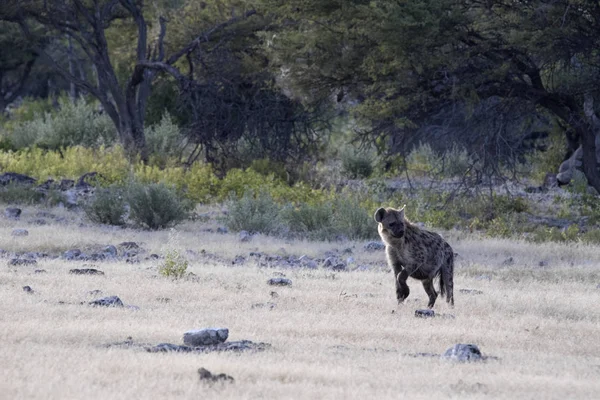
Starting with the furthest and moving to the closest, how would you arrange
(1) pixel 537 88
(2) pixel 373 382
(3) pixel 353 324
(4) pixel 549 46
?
(1) pixel 537 88, (4) pixel 549 46, (3) pixel 353 324, (2) pixel 373 382

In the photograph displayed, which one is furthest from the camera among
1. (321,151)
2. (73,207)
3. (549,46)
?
(321,151)

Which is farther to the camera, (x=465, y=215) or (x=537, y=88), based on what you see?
(x=465, y=215)

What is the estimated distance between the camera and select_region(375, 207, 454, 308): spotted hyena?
1046cm

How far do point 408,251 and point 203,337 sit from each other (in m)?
3.16

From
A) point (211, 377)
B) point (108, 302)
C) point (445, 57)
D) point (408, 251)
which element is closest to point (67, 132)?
point (445, 57)

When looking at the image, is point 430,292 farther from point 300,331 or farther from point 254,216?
point 254,216

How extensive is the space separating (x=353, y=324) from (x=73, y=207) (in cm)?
1256

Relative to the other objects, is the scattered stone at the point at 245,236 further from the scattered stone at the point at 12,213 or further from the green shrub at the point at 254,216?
the scattered stone at the point at 12,213

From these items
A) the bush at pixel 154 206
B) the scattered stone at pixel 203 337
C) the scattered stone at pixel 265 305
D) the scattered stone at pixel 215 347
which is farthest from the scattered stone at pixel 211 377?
the bush at pixel 154 206

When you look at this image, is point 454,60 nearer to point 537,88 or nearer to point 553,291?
point 537,88

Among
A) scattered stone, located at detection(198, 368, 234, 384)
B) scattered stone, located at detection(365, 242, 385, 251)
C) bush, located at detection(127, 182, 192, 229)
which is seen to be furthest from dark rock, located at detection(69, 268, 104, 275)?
bush, located at detection(127, 182, 192, 229)

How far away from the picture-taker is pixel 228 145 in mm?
26016

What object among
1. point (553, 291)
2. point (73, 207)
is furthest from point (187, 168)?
point (553, 291)

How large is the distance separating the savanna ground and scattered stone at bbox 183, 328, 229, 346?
0.27 metres
